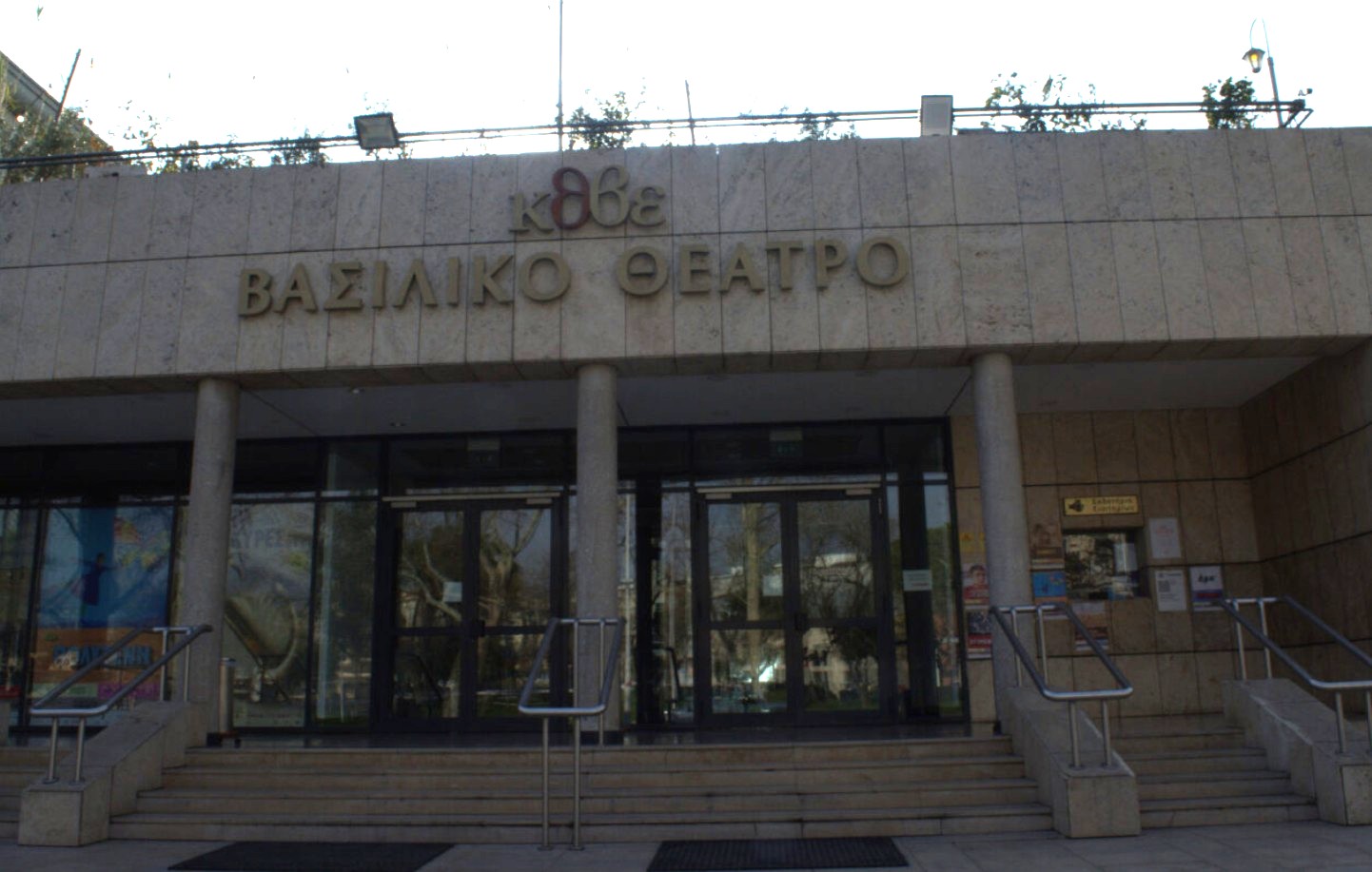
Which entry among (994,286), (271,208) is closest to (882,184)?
(994,286)

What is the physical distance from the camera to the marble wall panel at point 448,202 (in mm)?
9914

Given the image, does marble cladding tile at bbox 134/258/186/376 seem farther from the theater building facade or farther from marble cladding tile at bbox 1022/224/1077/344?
marble cladding tile at bbox 1022/224/1077/344

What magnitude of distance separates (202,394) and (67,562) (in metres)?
4.51

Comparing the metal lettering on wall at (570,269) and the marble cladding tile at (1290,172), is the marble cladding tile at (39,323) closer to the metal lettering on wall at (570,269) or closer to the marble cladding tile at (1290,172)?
the metal lettering on wall at (570,269)

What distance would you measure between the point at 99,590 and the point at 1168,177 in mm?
12120

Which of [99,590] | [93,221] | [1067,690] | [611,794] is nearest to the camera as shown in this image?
[1067,690]

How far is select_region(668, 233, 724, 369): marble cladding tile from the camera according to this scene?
9.51 metres

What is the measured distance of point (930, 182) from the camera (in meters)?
9.78

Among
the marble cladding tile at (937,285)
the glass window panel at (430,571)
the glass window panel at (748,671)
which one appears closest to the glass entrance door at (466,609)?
the glass window panel at (430,571)

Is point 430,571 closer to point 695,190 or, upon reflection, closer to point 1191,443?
point 695,190

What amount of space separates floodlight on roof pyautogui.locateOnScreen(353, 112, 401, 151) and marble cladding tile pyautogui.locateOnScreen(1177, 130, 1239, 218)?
7.17 meters

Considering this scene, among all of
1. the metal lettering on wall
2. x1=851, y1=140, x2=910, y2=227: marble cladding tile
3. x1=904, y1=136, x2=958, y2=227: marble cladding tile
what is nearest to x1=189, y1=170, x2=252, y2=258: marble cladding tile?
the metal lettering on wall

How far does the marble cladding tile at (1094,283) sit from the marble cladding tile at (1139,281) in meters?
0.06

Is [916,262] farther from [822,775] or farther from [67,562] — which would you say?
[67,562]
